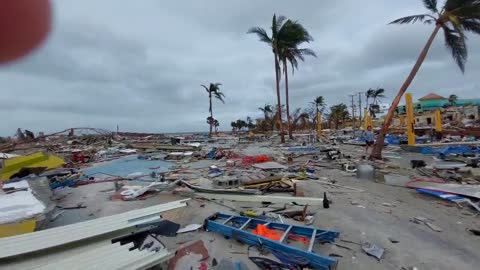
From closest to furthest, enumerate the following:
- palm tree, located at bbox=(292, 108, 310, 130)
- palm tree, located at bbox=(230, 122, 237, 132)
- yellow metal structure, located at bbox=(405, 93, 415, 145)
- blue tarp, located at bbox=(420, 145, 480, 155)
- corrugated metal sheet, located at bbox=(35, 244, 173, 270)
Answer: corrugated metal sheet, located at bbox=(35, 244, 173, 270) → yellow metal structure, located at bbox=(405, 93, 415, 145) → blue tarp, located at bbox=(420, 145, 480, 155) → palm tree, located at bbox=(292, 108, 310, 130) → palm tree, located at bbox=(230, 122, 237, 132)

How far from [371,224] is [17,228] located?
17.1 feet

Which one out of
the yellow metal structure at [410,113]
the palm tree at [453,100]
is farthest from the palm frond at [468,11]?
the palm tree at [453,100]

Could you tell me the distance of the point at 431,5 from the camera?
39.8 ft

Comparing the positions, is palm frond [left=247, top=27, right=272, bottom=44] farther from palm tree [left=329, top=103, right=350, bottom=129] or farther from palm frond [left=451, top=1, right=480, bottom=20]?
palm tree [left=329, top=103, right=350, bottom=129]

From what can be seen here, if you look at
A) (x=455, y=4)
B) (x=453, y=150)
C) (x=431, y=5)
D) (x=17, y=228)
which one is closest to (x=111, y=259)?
(x=17, y=228)

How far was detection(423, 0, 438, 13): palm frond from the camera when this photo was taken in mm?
12047

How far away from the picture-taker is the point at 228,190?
22.7 ft

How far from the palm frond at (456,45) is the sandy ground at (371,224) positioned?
882 centimetres

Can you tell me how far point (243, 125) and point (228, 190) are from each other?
2609 inches

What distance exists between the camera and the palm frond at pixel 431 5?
1205 centimetres

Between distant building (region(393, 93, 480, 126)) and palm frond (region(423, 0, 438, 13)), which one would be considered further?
distant building (region(393, 93, 480, 126))

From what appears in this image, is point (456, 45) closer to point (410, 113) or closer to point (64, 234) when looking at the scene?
point (410, 113)

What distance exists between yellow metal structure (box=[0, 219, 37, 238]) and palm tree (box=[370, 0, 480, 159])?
12.6 metres

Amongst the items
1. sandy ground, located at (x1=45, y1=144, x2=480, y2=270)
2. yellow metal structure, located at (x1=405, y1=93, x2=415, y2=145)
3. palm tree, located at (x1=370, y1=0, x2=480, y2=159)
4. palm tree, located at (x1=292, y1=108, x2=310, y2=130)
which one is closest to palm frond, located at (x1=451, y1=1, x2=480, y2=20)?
palm tree, located at (x1=370, y1=0, x2=480, y2=159)
